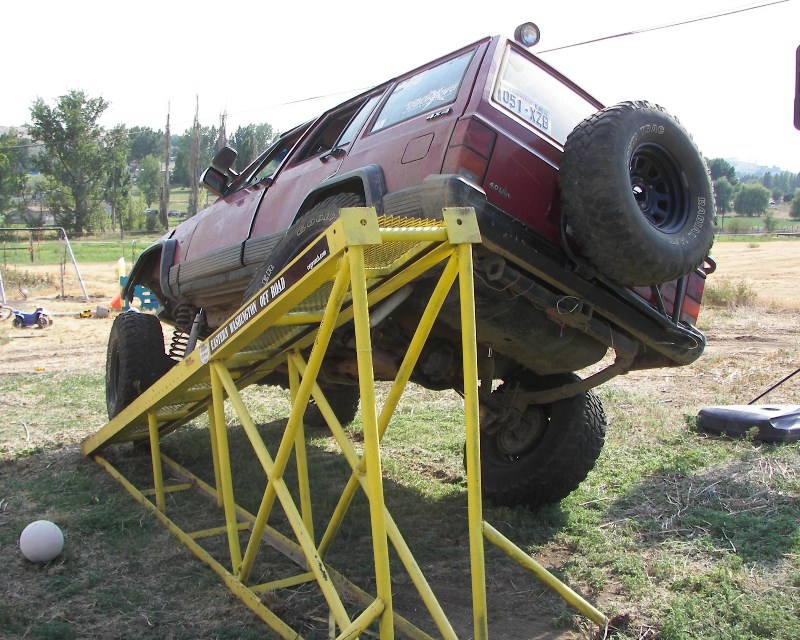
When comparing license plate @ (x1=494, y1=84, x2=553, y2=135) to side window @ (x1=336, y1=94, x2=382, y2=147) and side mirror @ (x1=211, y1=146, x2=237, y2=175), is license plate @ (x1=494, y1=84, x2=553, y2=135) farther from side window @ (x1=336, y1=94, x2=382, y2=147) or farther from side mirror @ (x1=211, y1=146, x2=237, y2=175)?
side mirror @ (x1=211, y1=146, x2=237, y2=175)

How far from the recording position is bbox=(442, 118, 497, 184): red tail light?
3.41 meters

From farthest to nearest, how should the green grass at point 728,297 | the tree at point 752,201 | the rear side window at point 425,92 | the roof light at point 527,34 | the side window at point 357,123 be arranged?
the tree at point 752,201
the green grass at point 728,297
the side window at point 357,123
the roof light at point 527,34
the rear side window at point 425,92

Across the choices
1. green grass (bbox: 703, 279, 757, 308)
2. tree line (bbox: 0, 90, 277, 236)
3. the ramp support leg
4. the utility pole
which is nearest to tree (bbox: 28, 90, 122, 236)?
tree line (bbox: 0, 90, 277, 236)

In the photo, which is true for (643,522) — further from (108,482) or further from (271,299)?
(108,482)

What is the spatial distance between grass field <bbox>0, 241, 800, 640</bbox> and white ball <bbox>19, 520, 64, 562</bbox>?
0.06 m

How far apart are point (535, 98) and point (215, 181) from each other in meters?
3.05

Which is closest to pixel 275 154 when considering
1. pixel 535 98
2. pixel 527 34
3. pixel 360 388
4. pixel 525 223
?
pixel 527 34

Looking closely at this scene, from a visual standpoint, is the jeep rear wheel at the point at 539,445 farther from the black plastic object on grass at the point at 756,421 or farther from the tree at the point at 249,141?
the tree at the point at 249,141

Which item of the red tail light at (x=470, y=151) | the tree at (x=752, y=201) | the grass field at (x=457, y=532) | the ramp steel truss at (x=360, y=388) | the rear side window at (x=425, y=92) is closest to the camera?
the ramp steel truss at (x=360, y=388)

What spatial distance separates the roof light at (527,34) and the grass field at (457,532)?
2.58 meters

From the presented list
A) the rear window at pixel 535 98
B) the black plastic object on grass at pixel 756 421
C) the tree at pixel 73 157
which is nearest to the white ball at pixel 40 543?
the rear window at pixel 535 98

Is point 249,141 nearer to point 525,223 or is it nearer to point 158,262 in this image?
point 158,262

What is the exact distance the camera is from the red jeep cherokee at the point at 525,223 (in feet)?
11.0

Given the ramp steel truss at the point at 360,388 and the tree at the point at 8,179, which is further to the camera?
the tree at the point at 8,179
